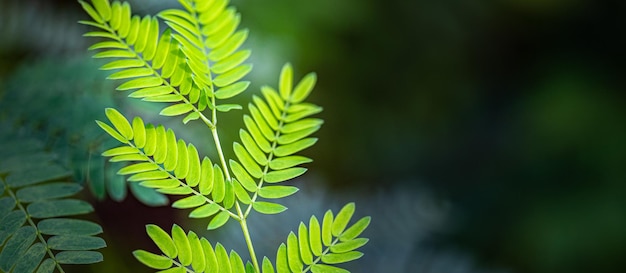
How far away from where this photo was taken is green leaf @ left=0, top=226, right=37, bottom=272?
39 cm

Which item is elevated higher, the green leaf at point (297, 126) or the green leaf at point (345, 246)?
the green leaf at point (297, 126)

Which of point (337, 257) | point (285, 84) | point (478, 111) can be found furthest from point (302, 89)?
point (478, 111)

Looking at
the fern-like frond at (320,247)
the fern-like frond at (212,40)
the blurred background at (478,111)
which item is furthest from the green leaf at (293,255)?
the blurred background at (478,111)

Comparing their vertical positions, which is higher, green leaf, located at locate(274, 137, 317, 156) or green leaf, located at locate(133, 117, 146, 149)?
green leaf, located at locate(274, 137, 317, 156)

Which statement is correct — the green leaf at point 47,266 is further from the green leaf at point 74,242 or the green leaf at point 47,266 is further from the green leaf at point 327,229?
the green leaf at point 327,229

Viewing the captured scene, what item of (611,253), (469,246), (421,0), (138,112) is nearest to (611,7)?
(421,0)

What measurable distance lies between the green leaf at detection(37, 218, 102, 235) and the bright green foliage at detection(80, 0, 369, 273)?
0.05 m

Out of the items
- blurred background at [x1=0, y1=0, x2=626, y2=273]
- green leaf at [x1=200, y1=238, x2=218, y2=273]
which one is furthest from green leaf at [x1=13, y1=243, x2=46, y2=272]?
blurred background at [x1=0, y1=0, x2=626, y2=273]

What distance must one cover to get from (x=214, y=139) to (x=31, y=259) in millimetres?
132

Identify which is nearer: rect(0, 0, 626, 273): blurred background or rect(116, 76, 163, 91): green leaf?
rect(116, 76, 163, 91): green leaf

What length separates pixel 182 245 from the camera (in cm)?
37

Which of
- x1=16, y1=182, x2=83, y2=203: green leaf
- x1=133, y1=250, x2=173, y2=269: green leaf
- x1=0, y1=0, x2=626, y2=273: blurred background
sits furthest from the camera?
x1=0, y1=0, x2=626, y2=273: blurred background

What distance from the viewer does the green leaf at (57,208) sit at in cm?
45

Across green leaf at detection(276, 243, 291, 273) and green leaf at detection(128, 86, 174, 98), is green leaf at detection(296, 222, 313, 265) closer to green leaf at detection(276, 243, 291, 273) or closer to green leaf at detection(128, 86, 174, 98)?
green leaf at detection(276, 243, 291, 273)
